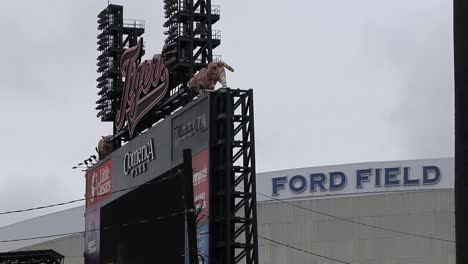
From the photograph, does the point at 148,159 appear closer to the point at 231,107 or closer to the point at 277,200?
the point at 231,107

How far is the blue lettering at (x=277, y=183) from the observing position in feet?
199

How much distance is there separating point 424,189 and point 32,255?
84.8ft

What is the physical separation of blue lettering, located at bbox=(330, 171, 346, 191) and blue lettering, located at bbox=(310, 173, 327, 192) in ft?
1.25

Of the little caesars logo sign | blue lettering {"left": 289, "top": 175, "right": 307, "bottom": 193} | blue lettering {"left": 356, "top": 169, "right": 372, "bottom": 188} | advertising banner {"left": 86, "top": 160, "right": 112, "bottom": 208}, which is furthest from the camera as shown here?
blue lettering {"left": 289, "top": 175, "right": 307, "bottom": 193}

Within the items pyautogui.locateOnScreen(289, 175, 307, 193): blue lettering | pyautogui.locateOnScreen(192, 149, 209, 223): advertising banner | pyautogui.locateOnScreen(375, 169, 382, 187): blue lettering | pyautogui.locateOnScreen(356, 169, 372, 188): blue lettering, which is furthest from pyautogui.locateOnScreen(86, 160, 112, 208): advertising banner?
pyautogui.locateOnScreen(375, 169, 382, 187): blue lettering

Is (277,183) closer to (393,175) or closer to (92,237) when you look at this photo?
(393,175)

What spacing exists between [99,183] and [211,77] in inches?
280

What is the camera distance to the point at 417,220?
5962cm

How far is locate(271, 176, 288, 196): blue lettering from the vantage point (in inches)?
2384

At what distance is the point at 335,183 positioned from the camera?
6038 centimetres

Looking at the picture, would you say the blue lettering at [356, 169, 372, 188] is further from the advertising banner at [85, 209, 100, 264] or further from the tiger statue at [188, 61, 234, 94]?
the tiger statue at [188, 61, 234, 94]

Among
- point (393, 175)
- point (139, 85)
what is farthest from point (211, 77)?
point (393, 175)

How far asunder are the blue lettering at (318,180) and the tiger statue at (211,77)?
3488 centimetres

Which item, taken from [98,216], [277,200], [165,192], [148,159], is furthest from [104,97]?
[277,200]
